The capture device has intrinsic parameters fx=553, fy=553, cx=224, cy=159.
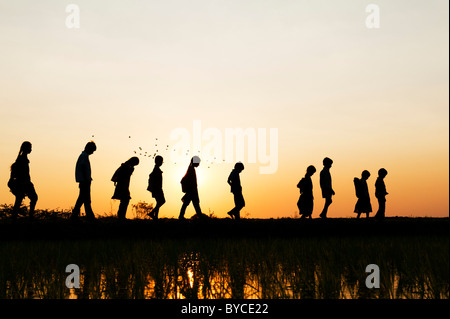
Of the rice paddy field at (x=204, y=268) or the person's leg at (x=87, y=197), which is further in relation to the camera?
the person's leg at (x=87, y=197)

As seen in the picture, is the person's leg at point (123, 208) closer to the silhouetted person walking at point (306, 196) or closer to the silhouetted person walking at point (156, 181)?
the silhouetted person walking at point (156, 181)

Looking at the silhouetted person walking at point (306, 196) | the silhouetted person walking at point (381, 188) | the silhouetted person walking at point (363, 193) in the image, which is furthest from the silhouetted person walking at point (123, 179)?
the silhouetted person walking at point (381, 188)

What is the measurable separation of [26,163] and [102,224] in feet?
7.86

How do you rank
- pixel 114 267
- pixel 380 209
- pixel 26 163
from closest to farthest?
pixel 114 267, pixel 26 163, pixel 380 209

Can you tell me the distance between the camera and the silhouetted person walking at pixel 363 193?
62.3 feet

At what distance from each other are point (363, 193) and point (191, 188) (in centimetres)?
→ 666

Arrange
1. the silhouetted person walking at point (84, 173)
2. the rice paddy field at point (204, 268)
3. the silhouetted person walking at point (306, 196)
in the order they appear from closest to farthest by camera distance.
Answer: the rice paddy field at point (204, 268) < the silhouetted person walking at point (84, 173) < the silhouetted person walking at point (306, 196)

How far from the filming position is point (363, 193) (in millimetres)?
19000

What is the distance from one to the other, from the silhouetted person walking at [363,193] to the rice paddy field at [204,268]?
7921 mm

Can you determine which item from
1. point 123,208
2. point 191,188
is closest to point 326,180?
point 191,188

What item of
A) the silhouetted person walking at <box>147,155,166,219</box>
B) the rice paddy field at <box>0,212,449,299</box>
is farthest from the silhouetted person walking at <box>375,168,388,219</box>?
the rice paddy field at <box>0,212,449,299</box>
